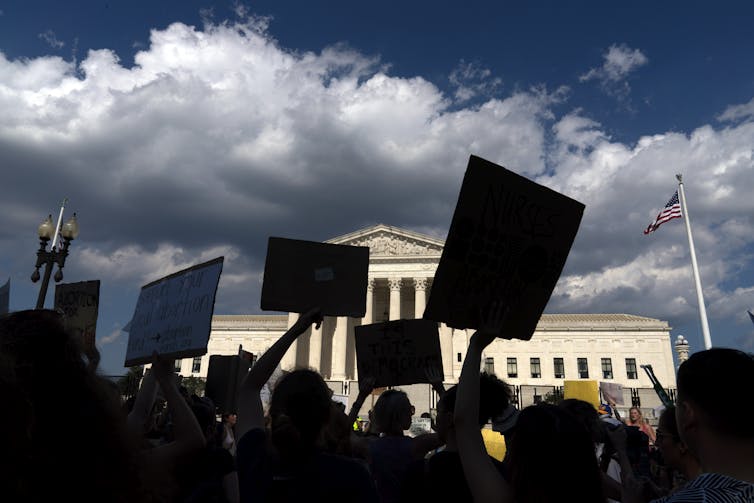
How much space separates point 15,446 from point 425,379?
4.63 m

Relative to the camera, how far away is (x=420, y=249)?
182ft

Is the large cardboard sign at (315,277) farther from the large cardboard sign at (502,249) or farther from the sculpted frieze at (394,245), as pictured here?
the sculpted frieze at (394,245)

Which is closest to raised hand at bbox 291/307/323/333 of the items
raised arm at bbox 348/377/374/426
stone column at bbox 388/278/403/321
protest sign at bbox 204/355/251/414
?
raised arm at bbox 348/377/374/426

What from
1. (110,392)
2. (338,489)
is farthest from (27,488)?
(338,489)

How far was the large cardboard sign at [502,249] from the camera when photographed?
11.0 feet

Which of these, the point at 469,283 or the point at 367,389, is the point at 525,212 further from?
the point at 367,389

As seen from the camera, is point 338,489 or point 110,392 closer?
point 110,392

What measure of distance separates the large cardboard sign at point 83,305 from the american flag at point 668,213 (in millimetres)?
25019

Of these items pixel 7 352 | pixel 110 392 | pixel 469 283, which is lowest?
pixel 110 392

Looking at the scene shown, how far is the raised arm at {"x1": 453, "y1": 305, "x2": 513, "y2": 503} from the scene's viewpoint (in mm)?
2180

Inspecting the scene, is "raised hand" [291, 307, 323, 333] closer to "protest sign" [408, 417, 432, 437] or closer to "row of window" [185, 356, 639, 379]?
"protest sign" [408, 417, 432, 437]

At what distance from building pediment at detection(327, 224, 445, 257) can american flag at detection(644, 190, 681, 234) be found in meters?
29.6

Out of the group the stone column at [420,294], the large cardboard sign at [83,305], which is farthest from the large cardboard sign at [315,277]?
the stone column at [420,294]

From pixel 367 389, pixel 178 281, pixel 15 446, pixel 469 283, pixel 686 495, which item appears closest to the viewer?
pixel 15 446
